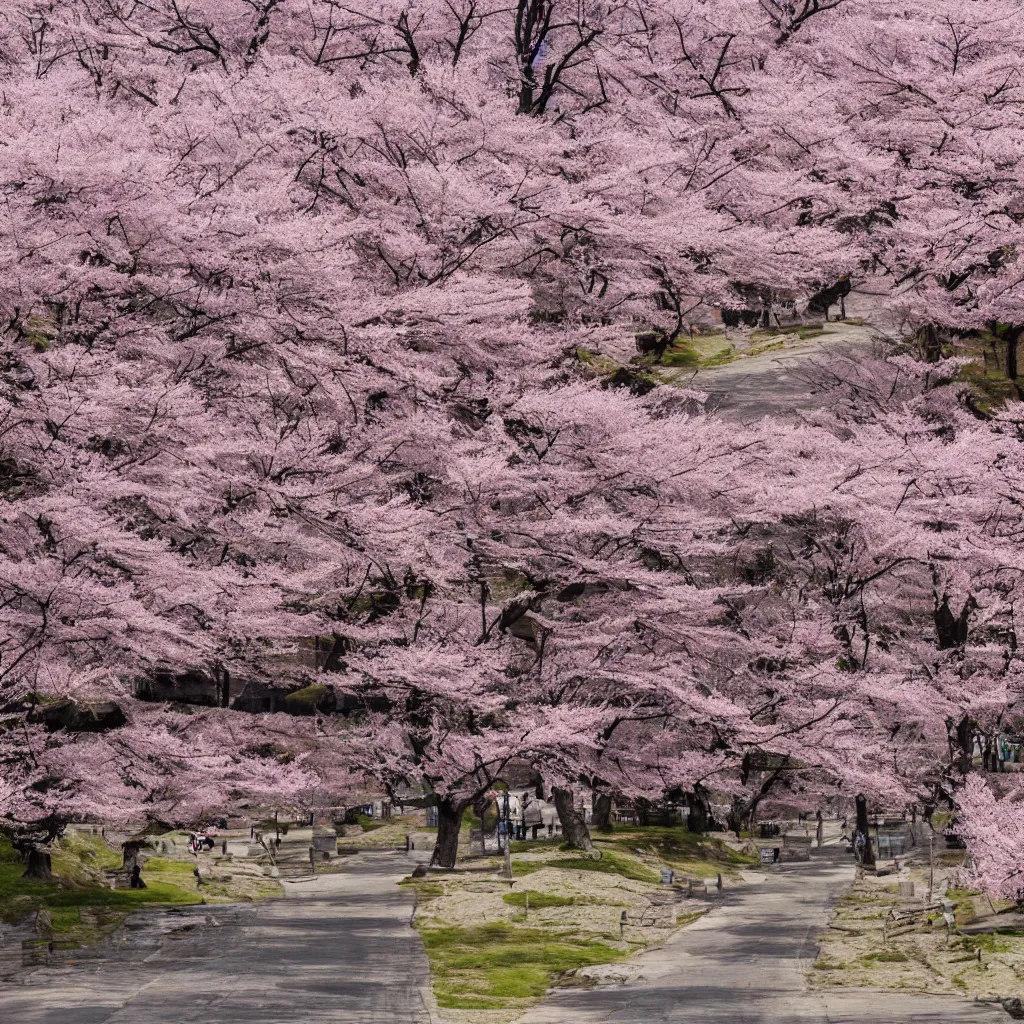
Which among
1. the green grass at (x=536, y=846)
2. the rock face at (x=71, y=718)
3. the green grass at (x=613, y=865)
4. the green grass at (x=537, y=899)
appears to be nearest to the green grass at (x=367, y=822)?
the green grass at (x=536, y=846)

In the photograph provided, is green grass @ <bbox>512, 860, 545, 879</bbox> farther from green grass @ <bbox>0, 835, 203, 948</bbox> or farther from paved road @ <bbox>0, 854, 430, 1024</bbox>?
green grass @ <bbox>0, 835, 203, 948</bbox>

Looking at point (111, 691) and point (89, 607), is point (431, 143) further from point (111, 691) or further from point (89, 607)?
point (89, 607)

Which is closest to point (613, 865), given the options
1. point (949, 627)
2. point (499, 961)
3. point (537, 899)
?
point (537, 899)

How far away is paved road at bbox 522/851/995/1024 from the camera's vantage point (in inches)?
715

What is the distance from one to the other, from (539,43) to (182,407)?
701 inches

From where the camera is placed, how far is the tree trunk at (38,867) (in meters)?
29.2

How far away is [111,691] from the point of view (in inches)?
953

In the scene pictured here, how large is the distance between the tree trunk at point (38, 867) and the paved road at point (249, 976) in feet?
10.4

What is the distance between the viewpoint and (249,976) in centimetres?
2009

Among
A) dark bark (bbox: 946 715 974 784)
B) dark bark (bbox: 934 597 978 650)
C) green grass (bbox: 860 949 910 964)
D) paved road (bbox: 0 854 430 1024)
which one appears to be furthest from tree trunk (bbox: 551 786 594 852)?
green grass (bbox: 860 949 910 964)

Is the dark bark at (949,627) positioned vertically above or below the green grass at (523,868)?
above

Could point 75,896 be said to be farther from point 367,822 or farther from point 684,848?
point 367,822

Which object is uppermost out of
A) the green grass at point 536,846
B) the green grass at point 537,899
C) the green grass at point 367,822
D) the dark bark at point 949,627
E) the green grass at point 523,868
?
the dark bark at point 949,627

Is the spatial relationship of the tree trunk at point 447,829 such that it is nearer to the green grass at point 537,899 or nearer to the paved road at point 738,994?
the green grass at point 537,899
